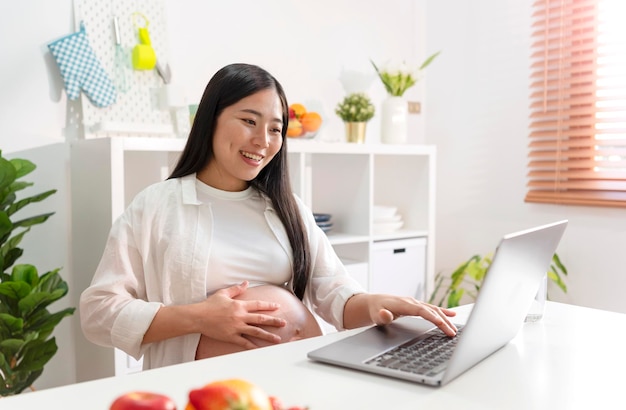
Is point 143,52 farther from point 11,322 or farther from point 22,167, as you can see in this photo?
point 11,322

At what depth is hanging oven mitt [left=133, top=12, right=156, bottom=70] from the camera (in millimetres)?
2570

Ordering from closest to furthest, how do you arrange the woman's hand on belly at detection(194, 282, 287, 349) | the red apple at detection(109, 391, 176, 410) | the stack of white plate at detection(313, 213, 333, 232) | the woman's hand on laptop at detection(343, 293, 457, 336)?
1. the red apple at detection(109, 391, 176, 410)
2. the woman's hand on laptop at detection(343, 293, 457, 336)
3. the woman's hand on belly at detection(194, 282, 287, 349)
4. the stack of white plate at detection(313, 213, 333, 232)

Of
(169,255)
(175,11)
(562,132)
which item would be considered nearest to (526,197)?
(562,132)

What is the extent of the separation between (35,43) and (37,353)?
1.15 metres

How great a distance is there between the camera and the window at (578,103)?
278cm

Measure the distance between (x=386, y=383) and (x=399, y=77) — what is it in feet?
7.48

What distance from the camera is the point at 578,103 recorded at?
9.51 feet

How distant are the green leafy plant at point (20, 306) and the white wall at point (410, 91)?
0.40 meters

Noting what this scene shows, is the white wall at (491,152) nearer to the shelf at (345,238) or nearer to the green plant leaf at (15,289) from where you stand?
the shelf at (345,238)

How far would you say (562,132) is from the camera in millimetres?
2988

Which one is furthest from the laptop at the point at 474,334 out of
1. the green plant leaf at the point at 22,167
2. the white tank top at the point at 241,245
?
the green plant leaf at the point at 22,167

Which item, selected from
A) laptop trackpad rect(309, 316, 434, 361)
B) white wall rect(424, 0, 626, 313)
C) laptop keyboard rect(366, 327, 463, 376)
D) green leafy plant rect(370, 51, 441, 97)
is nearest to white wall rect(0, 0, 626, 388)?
white wall rect(424, 0, 626, 313)

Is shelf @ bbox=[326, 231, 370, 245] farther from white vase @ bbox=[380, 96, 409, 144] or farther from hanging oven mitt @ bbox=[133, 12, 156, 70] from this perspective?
hanging oven mitt @ bbox=[133, 12, 156, 70]

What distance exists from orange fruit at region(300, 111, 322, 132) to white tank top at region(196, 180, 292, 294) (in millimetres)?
1121
